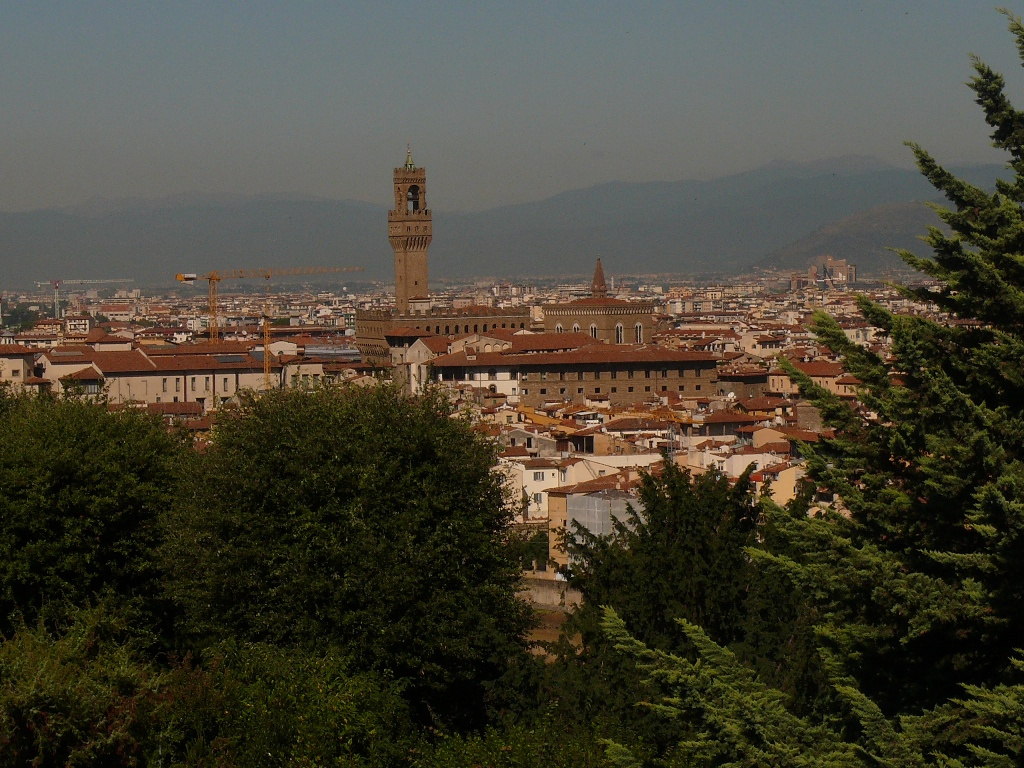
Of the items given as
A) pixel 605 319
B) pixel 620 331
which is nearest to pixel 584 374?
pixel 605 319

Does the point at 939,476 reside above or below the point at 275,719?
above

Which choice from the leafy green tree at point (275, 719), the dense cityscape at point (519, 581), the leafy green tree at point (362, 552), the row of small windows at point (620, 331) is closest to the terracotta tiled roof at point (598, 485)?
the dense cityscape at point (519, 581)

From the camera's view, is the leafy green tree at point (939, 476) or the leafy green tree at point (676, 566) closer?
the leafy green tree at point (939, 476)

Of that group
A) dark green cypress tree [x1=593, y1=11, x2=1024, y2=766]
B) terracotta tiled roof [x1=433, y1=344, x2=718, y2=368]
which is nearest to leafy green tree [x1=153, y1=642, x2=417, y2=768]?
dark green cypress tree [x1=593, y1=11, x2=1024, y2=766]

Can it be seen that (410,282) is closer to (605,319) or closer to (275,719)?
(605,319)

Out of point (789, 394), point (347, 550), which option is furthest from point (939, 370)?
point (789, 394)

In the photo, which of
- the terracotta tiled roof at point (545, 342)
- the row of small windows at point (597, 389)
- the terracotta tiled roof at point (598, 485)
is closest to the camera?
the terracotta tiled roof at point (598, 485)

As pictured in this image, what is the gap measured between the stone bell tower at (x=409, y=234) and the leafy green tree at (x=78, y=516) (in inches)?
2482

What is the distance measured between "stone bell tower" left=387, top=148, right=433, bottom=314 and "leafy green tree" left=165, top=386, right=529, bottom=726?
211 ft

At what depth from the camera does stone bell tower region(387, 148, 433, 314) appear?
7856 cm

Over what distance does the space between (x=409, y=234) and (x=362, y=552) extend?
66.8m

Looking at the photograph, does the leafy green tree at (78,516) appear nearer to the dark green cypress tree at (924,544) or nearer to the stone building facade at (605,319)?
the dark green cypress tree at (924,544)

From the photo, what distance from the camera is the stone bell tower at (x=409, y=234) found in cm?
7856

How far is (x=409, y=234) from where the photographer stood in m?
78.4
